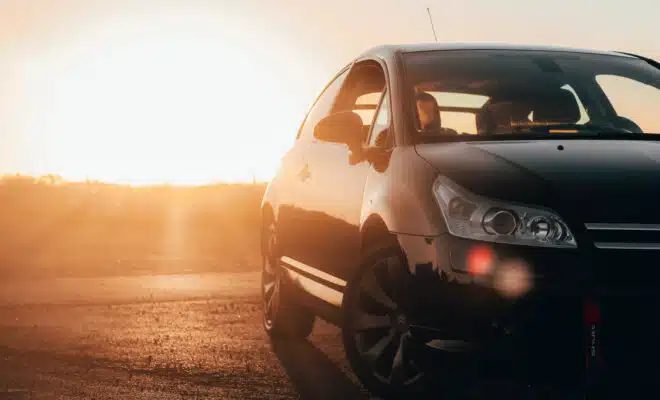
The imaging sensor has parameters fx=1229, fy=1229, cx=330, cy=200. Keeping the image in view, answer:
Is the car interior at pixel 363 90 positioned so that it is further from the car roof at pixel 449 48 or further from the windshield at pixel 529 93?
the windshield at pixel 529 93

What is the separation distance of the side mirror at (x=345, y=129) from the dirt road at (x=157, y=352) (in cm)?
144

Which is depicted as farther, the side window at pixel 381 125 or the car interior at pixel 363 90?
the car interior at pixel 363 90

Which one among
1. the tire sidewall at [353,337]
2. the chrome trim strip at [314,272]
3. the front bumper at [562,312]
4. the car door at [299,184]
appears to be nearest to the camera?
the front bumper at [562,312]

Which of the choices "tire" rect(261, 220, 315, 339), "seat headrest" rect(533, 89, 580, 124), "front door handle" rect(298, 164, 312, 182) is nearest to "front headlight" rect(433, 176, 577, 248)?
"seat headrest" rect(533, 89, 580, 124)

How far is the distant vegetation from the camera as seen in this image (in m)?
20.4

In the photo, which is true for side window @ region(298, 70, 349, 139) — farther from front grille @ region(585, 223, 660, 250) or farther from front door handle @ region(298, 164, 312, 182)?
front grille @ region(585, 223, 660, 250)

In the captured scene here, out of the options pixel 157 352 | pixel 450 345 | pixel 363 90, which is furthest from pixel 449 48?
pixel 157 352

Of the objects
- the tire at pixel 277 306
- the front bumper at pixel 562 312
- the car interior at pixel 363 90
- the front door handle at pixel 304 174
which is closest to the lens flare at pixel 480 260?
the front bumper at pixel 562 312

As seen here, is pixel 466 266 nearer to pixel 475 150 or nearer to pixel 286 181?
pixel 475 150

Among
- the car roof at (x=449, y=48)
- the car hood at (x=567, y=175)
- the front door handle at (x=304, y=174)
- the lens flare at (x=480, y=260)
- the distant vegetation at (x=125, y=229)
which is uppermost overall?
the car roof at (x=449, y=48)

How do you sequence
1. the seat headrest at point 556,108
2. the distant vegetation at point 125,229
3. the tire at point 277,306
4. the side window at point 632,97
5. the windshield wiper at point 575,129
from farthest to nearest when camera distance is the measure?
the distant vegetation at point 125,229, the tire at point 277,306, the side window at point 632,97, the seat headrest at point 556,108, the windshield wiper at point 575,129

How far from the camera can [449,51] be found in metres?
7.32

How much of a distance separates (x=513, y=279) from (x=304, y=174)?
3.30 metres

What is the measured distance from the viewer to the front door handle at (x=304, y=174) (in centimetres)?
808
